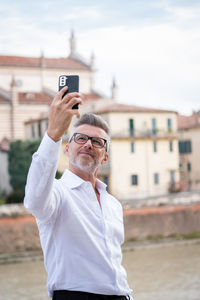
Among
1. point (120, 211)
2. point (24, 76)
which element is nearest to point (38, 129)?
point (24, 76)

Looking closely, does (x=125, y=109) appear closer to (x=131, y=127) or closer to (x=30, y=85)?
(x=131, y=127)

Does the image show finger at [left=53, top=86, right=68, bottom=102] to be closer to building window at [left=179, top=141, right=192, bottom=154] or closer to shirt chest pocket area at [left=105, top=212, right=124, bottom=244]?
shirt chest pocket area at [left=105, top=212, right=124, bottom=244]

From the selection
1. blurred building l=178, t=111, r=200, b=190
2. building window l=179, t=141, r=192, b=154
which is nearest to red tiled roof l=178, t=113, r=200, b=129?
blurred building l=178, t=111, r=200, b=190

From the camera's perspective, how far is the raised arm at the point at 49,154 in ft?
4.16

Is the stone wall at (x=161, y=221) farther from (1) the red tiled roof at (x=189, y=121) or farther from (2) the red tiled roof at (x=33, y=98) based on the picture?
(2) the red tiled roof at (x=33, y=98)

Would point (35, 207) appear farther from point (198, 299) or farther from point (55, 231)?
point (198, 299)

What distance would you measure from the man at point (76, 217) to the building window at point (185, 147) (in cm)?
2218

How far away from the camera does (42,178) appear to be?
1.29 metres

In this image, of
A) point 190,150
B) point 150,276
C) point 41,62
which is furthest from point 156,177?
point 41,62

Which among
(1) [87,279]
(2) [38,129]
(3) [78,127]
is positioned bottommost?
(1) [87,279]

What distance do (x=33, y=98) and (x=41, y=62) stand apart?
13.4 ft

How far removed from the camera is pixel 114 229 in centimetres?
150

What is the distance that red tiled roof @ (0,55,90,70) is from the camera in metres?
29.8

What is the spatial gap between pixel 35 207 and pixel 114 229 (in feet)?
0.84
